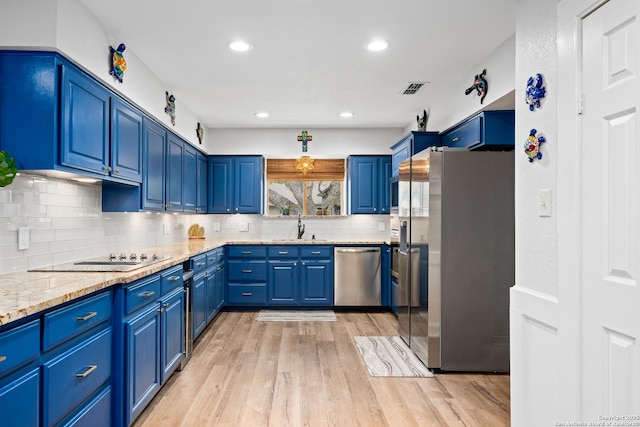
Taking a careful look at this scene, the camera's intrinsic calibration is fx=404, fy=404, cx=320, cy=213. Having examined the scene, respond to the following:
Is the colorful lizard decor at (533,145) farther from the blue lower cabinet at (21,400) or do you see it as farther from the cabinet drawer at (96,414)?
the cabinet drawer at (96,414)

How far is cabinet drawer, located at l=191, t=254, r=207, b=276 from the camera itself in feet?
11.9

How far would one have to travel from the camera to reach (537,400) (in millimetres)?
1822

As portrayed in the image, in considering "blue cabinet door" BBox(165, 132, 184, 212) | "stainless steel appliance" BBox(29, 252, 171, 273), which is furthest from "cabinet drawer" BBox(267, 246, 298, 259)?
"stainless steel appliance" BBox(29, 252, 171, 273)

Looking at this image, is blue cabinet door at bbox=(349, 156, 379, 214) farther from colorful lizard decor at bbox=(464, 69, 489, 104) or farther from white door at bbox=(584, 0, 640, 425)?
white door at bbox=(584, 0, 640, 425)

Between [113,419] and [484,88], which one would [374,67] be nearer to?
[484,88]

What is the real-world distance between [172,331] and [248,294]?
2.29 metres

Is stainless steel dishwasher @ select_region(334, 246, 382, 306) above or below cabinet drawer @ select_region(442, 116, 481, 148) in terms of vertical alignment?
below

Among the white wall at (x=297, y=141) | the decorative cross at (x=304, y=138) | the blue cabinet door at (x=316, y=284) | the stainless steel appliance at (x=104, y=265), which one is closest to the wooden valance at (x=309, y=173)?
the white wall at (x=297, y=141)

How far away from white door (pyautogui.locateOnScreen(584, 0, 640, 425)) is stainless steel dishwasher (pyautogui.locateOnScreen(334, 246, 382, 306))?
3746 mm

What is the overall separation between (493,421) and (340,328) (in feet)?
7.33

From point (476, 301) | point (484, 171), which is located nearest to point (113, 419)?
point (476, 301)

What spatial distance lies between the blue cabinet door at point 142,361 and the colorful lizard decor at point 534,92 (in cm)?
231

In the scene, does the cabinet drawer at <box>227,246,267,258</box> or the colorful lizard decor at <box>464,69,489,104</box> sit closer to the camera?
the colorful lizard decor at <box>464,69,489,104</box>

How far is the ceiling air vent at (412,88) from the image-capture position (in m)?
3.86
